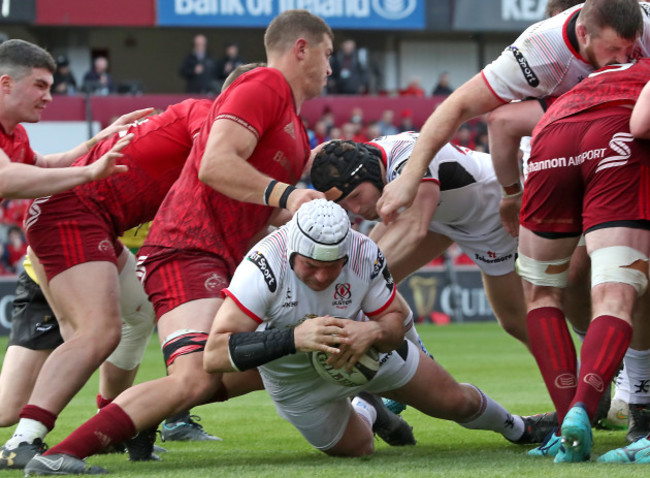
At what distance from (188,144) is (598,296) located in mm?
2453

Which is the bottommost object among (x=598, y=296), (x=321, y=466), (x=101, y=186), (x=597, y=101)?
(x=321, y=466)

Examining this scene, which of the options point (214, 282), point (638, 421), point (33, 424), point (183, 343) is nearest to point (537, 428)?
point (638, 421)

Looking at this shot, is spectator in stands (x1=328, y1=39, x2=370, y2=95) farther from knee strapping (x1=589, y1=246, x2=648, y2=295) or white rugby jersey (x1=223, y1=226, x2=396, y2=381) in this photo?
knee strapping (x1=589, y1=246, x2=648, y2=295)

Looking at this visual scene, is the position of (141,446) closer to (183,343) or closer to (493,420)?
(183,343)

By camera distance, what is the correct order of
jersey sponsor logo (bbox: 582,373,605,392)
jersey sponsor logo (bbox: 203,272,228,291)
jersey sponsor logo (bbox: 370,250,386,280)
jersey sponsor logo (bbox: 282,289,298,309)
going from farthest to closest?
jersey sponsor logo (bbox: 203,272,228,291) < jersey sponsor logo (bbox: 370,250,386,280) < jersey sponsor logo (bbox: 282,289,298,309) < jersey sponsor logo (bbox: 582,373,605,392)

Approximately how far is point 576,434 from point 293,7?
875 inches

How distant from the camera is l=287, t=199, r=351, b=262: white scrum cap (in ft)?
15.7

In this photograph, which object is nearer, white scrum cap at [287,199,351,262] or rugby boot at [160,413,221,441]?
white scrum cap at [287,199,351,262]

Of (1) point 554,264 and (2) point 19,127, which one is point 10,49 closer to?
(2) point 19,127

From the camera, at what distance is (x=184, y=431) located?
22.0 feet

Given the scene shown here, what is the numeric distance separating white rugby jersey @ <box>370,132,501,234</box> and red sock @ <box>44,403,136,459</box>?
2320 mm

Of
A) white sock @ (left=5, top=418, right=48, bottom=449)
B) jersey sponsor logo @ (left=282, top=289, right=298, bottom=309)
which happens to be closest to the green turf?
white sock @ (left=5, top=418, right=48, bottom=449)

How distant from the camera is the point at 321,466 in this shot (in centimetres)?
503

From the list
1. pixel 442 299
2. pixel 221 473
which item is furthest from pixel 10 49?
pixel 442 299
